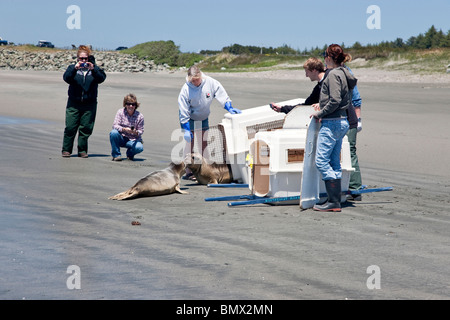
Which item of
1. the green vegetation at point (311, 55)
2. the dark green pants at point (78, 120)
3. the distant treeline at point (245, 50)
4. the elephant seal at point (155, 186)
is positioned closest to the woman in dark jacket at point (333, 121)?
the elephant seal at point (155, 186)

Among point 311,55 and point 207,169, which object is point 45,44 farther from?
point 207,169

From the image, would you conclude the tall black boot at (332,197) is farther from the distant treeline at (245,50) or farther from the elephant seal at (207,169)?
the distant treeline at (245,50)

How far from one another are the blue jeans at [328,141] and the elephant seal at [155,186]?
2.10 metres

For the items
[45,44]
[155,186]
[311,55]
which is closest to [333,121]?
[155,186]

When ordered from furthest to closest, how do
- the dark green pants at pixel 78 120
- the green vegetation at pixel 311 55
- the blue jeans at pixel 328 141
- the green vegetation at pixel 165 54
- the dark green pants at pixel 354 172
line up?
the green vegetation at pixel 165 54 < the green vegetation at pixel 311 55 < the dark green pants at pixel 78 120 < the dark green pants at pixel 354 172 < the blue jeans at pixel 328 141

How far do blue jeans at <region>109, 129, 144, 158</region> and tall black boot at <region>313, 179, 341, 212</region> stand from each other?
15.3 ft

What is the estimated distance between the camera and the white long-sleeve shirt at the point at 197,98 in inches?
376

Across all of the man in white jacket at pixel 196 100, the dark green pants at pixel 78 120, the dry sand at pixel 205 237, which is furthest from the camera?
the dark green pants at pixel 78 120

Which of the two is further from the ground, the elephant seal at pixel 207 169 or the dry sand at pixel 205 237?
the elephant seal at pixel 207 169

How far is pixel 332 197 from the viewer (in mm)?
7566

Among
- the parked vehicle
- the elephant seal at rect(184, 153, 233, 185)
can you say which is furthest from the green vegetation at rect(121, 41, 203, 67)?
the elephant seal at rect(184, 153, 233, 185)

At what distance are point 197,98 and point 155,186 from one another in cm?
170

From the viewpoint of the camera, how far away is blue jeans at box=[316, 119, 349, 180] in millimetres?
7383

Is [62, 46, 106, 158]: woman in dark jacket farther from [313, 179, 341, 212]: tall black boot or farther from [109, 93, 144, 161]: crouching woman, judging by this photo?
[313, 179, 341, 212]: tall black boot
